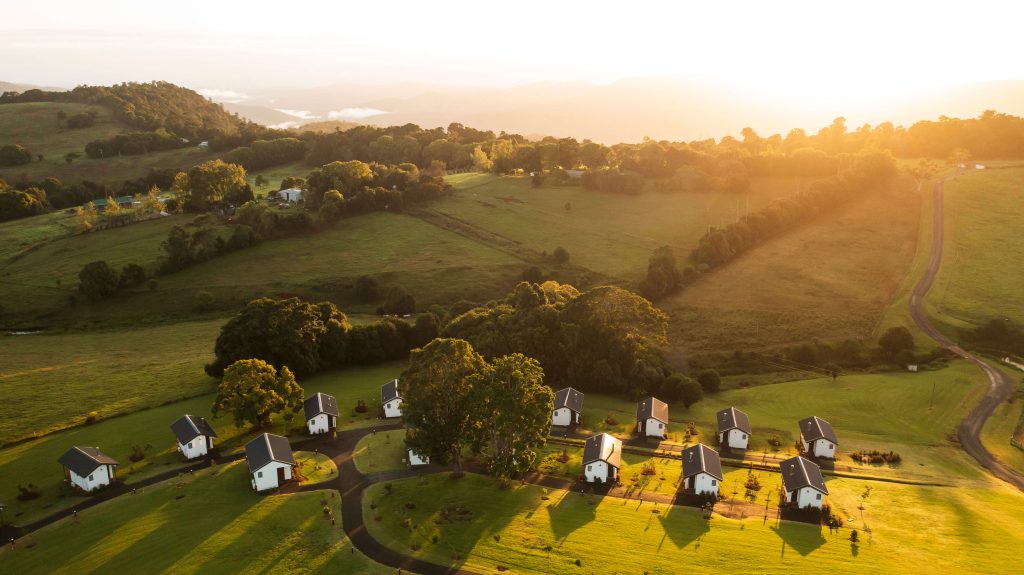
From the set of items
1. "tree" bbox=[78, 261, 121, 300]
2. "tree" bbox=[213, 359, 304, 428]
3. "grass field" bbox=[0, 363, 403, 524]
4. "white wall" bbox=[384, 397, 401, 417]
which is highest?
"tree" bbox=[78, 261, 121, 300]

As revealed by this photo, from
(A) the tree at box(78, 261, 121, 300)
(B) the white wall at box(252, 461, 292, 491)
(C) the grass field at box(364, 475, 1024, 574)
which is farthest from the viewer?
(A) the tree at box(78, 261, 121, 300)

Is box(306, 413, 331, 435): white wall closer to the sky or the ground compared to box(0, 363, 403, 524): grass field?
closer to the sky

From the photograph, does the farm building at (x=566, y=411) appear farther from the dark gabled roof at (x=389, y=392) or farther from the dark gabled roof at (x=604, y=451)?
the dark gabled roof at (x=389, y=392)

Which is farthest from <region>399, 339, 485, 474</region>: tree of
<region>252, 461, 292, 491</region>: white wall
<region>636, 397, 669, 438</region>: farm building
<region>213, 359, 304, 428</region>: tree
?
<region>636, 397, 669, 438</region>: farm building

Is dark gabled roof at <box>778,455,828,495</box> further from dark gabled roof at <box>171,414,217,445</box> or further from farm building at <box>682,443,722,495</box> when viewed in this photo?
dark gabled roof at <box>171,414,217,445</box>

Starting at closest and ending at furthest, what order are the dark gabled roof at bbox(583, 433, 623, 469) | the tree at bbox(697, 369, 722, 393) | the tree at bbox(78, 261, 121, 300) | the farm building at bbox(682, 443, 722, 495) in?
the farm building at bbox(682, 443, 722, 495) < the dark gabled roof at bbox(583, 433, 623, 469) < the tree at bbox(697, 369, 722, 393) < the tree at bbox(78, 261, 121, 300)

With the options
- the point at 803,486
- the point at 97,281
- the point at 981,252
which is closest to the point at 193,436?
the point at 803,486

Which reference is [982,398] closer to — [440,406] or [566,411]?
[566,411]

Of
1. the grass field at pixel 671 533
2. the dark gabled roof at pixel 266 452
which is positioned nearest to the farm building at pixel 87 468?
the dark gabled roof at pixel 266 452
